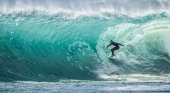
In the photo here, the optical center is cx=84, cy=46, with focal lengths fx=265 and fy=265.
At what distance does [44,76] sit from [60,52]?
7.11 feet

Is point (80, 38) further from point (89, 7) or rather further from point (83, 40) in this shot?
point (89, 7)

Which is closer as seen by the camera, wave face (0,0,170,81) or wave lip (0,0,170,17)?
wave face (0,0,170,81)

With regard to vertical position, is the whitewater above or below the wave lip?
below

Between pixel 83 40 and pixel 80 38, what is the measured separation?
22cm

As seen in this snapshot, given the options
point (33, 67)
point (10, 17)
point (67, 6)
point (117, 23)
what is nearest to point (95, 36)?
point (117, 23)

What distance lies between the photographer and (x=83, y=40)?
1380 centimetres

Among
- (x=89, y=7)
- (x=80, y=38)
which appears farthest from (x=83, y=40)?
(x=89, y=7)

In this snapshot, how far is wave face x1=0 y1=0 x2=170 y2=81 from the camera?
11984mm

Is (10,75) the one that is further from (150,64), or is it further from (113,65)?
(150,64)

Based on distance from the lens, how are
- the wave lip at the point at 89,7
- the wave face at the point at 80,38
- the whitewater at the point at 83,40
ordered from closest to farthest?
the whitewater at the point at 83,40
the wave face at the point at 80,38
the wave lip at the point at 89,7

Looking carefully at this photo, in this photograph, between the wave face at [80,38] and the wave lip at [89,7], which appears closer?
the wave face at [80,38]

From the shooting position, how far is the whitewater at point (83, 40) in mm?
11609

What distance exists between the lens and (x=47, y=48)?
44.0ft

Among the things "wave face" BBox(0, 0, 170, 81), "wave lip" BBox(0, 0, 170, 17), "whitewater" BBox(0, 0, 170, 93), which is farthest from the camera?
"wave lip" BBox(0, 0, 170, 17)
